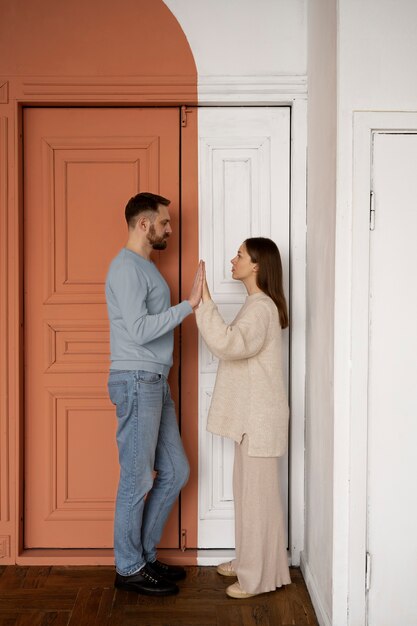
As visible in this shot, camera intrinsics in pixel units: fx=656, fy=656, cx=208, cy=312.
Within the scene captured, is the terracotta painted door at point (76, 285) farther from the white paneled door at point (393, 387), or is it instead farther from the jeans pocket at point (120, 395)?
the white paneled door at point (393, 387)

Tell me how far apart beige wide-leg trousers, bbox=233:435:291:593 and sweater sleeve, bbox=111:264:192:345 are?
0.60m

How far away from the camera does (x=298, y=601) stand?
2805 mm

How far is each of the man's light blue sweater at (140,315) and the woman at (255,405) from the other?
19 cm

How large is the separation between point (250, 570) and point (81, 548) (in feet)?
3.01

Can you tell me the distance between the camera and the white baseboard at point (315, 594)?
2541mm

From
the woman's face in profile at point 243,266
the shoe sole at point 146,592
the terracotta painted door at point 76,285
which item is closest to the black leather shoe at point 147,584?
the shoe sole at point 146,592

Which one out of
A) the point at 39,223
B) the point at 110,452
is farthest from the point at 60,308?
the point at 110,452

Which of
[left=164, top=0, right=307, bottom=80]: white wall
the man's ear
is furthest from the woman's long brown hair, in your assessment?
[left=164, top=0, right=307, bottom=80]: white wall

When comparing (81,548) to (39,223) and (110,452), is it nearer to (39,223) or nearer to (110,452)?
(110,452)

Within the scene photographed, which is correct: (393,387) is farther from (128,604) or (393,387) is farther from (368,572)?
(128,604)

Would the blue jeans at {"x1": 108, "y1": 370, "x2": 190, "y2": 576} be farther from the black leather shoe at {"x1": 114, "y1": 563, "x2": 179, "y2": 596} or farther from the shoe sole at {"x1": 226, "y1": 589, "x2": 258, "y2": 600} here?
the shoe sole at {"x1": 226, "y1": 589, "x2": 258, "y2": 600}

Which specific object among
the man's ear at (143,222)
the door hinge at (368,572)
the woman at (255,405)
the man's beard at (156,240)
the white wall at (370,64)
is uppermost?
the white wall at (370,64)

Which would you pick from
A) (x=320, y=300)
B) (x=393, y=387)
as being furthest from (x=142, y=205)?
(x=393, y=387)

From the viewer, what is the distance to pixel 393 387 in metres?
Answer: 2.41
